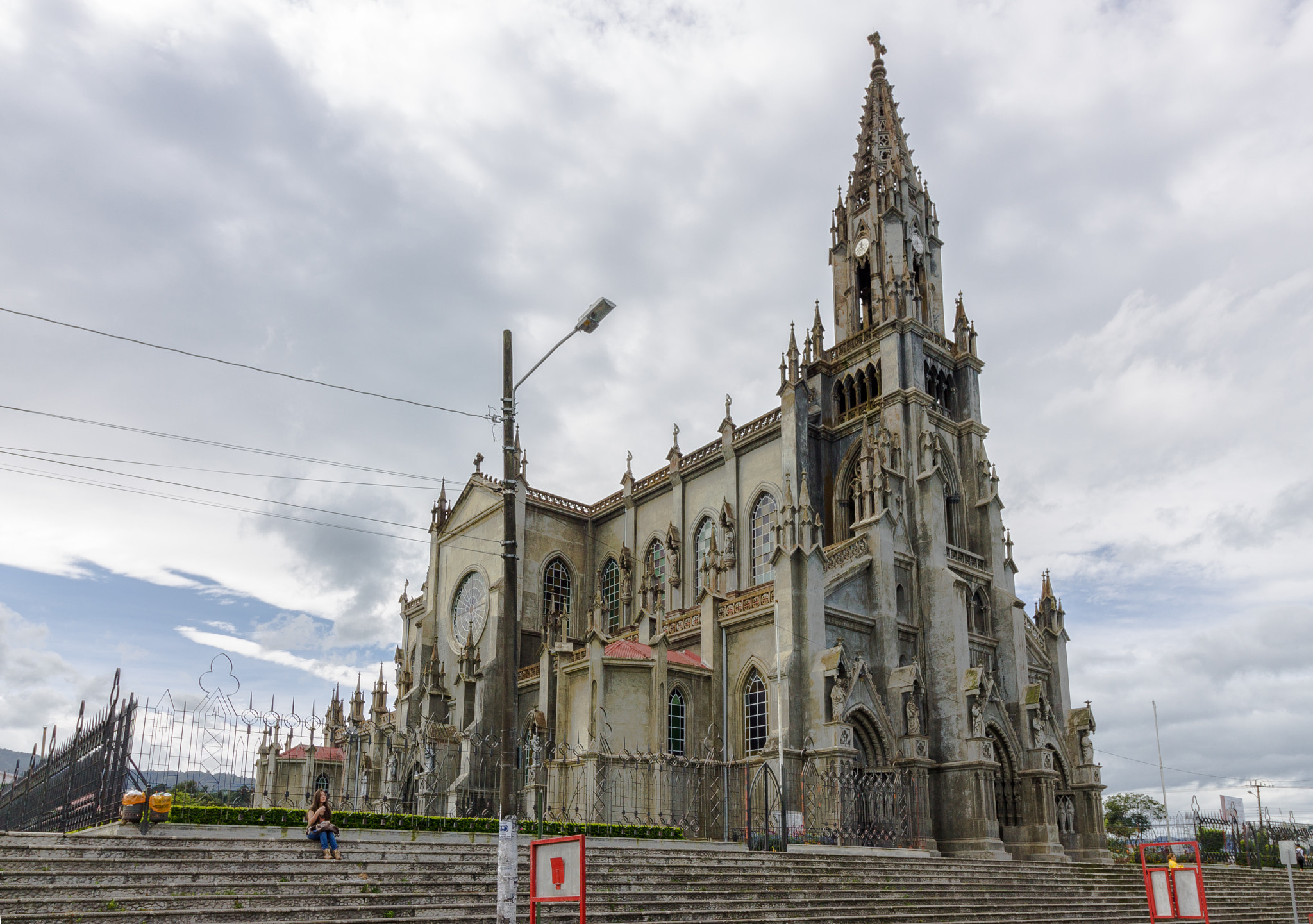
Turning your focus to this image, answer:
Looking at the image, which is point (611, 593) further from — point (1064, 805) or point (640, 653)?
point (1064, 805)

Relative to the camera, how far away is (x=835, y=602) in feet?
108

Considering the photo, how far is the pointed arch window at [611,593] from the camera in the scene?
45406 millimetres

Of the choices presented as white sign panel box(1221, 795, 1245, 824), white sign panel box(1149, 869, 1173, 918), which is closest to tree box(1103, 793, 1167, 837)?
white sign panel box(1221, 795, 1245, 824)

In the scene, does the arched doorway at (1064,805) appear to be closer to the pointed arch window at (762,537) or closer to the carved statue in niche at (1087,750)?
the carved statue in niche at (1087,750)

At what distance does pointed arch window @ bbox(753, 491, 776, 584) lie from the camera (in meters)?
38.7

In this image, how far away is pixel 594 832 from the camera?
72.3 ft

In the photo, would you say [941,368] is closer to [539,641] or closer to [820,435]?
[820,435]

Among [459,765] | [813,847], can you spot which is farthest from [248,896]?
[459,765]

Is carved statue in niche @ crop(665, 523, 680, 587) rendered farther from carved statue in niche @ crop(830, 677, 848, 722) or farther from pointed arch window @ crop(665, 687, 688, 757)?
carved statue in niche @ crop(830, 677, 848, 722)

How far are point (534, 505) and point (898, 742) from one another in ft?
69.1

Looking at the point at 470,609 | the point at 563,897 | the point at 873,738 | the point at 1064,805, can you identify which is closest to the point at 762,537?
the point at 873,738

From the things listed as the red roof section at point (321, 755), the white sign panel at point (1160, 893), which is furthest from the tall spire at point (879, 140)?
the red roof section at point (321, 755)

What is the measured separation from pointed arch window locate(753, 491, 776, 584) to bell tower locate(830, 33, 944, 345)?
8438 millimetres

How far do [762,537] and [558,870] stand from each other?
29.5 meters
